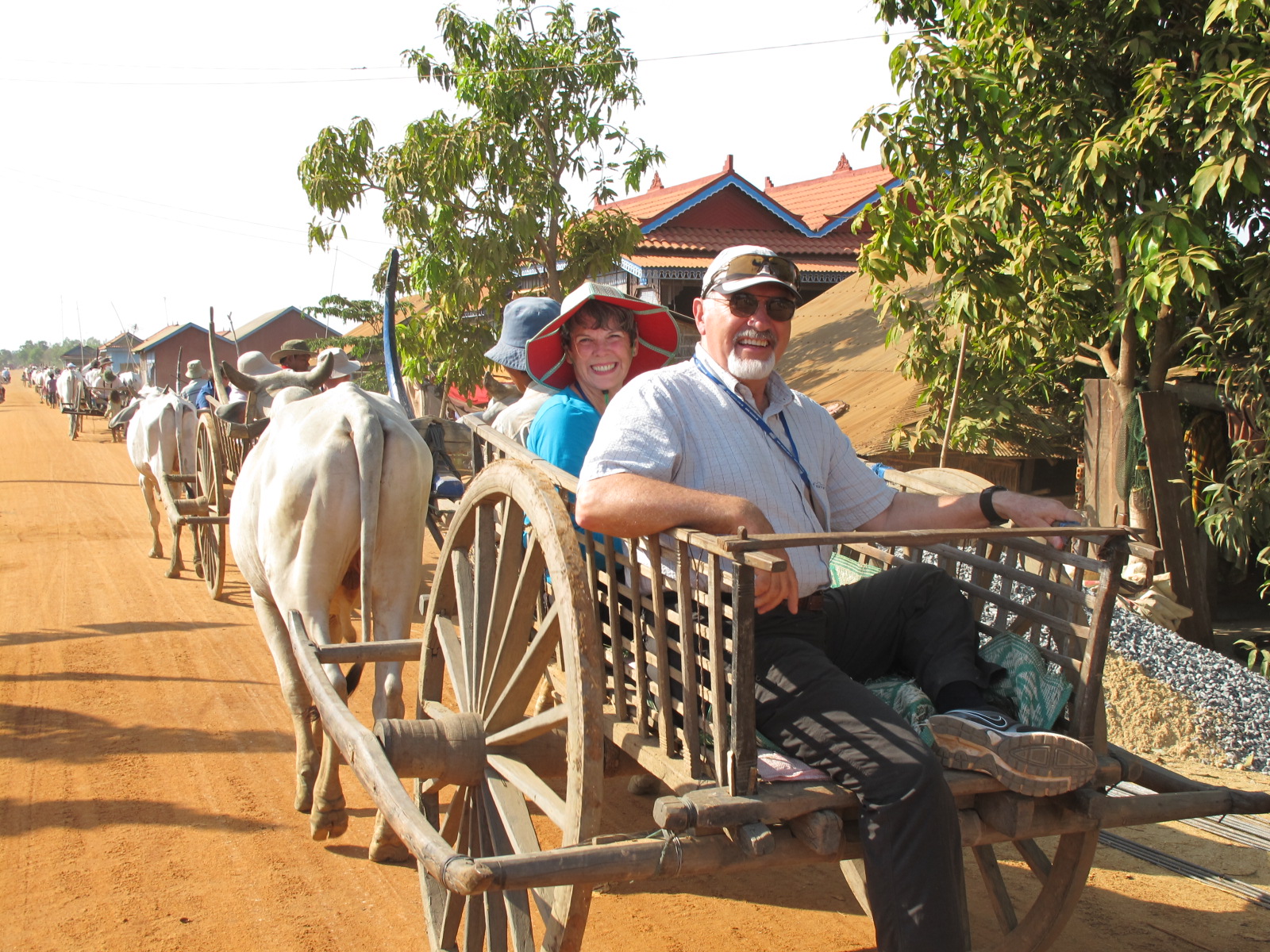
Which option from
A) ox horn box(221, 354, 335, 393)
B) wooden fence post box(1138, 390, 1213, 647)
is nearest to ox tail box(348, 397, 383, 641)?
ox horn box(221, 354, 335, 393)

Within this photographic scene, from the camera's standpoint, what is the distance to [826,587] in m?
2.88

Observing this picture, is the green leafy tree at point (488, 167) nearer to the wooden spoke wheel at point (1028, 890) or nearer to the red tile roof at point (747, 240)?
the red tile roof at point (747, 240)

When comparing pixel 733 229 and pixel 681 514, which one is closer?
pixel 681 514

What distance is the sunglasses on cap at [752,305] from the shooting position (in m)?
2.79

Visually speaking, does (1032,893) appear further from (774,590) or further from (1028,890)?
(774,590)

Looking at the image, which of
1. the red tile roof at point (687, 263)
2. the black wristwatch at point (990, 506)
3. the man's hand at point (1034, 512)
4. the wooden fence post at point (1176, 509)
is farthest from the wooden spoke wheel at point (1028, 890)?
the red tile roof at point (687, 263)

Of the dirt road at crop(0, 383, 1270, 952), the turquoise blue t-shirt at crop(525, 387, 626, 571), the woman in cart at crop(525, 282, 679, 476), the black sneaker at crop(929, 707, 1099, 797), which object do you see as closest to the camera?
the black sneaker at crop(929, 707, 1099, 797)

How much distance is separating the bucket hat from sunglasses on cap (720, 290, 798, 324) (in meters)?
0.88

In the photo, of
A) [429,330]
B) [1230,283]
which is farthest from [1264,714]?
[429,330]

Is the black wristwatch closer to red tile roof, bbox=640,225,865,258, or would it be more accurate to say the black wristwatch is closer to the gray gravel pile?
the gray gravel pile

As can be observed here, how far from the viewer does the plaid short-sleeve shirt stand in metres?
2.50

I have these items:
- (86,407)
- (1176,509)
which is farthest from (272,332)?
(1176,509)

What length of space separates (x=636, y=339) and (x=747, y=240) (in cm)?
1291

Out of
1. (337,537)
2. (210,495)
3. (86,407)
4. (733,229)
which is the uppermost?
(733,229)
